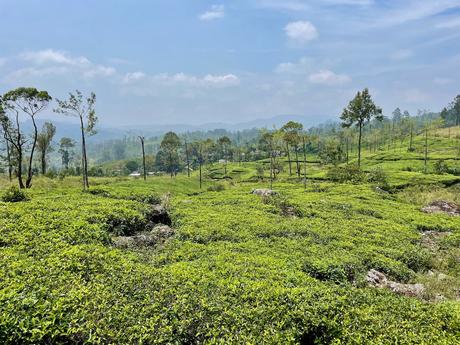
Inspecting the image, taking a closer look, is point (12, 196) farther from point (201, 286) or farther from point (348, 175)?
point (348, 175)

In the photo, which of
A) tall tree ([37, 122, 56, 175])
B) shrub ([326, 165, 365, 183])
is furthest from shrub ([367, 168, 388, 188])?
tall tree ([37, 122, 56, 175])

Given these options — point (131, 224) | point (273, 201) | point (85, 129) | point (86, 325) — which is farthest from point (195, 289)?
point (85, 129)

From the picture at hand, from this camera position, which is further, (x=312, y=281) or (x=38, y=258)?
(x=312, y=281)

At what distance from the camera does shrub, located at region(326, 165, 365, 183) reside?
5350 centimetres

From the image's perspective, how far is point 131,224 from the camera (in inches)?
685

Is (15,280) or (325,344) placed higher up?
(15,280)

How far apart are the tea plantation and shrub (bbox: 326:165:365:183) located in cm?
3349

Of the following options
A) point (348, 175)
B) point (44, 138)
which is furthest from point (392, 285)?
point (44, 138)

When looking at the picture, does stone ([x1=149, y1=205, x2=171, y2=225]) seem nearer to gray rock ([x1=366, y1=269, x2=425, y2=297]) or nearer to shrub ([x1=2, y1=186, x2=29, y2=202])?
shrub ([x1=2, y1=186, x2=29, y2=202])

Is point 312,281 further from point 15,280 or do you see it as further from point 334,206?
point 334,206

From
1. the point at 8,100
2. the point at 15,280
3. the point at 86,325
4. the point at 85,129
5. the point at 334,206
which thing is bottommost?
the point at 334,206

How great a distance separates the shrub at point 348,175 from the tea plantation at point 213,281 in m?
33.5

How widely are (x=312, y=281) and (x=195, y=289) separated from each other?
4.39 m

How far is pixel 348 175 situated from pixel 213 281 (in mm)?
49538
